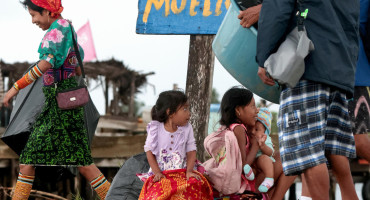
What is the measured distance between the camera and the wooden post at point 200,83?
5.15 metres

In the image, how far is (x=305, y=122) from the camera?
115 inches

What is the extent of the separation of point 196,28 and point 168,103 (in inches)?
56.7

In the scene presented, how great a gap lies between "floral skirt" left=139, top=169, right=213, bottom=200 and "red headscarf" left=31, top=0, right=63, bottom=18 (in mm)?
1588

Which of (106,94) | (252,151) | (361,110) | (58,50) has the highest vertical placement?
(58,50)

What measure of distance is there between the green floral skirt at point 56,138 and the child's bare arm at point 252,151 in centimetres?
130

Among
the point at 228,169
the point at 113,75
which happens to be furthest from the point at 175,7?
the point at 113,75

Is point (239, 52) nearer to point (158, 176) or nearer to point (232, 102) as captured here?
point (232, 102)

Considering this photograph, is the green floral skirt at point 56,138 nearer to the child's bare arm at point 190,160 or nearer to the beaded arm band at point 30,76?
the beaded arm band at point 30,76

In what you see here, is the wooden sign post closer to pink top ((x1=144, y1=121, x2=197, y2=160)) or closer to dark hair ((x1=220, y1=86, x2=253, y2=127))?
dark hair ((x1=220, y1=86, x2=253, y2=127))

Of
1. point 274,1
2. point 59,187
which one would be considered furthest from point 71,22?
point 59,187

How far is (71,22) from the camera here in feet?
14.7

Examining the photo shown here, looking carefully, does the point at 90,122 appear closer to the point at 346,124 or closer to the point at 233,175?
the point at 233,175

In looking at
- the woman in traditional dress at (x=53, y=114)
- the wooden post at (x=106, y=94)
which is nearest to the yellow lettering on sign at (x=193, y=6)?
the woman in traditional dress at (x=53, y=114)

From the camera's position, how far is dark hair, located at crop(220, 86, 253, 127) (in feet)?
13.5
